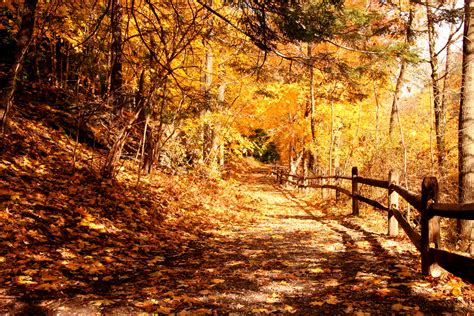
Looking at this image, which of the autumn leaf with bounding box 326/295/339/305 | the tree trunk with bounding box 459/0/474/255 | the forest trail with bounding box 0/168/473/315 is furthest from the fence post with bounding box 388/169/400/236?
the autumn leaf with bounding box 326/295/339/305

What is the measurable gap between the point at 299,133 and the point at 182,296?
710 inches

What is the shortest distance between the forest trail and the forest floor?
14 mm

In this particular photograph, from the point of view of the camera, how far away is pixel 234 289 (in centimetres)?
409

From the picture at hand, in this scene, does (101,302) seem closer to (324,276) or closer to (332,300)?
(332,300)

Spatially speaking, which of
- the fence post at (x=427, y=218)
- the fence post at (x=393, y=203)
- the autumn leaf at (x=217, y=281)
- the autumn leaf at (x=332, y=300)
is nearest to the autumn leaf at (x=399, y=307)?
the autumn leaf at (x=332, y=300)

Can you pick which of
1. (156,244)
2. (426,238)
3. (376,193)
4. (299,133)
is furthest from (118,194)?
(299,133)

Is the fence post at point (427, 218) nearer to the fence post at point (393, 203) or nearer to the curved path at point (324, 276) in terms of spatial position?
the curved path at point (324, 276)

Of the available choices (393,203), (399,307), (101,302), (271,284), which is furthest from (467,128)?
(101,302)

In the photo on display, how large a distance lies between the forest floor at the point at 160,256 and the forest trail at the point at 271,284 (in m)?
0.01

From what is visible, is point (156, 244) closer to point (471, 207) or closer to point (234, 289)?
point (234, 289)

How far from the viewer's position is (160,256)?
18.0 feet

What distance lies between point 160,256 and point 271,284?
1993 mm

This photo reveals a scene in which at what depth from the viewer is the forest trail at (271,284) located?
A: 11.1 feet

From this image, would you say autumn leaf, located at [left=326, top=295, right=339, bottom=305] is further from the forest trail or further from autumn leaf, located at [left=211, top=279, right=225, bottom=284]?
autumn leaf, located at [left=211, top=279, right=225, bottom=284]
